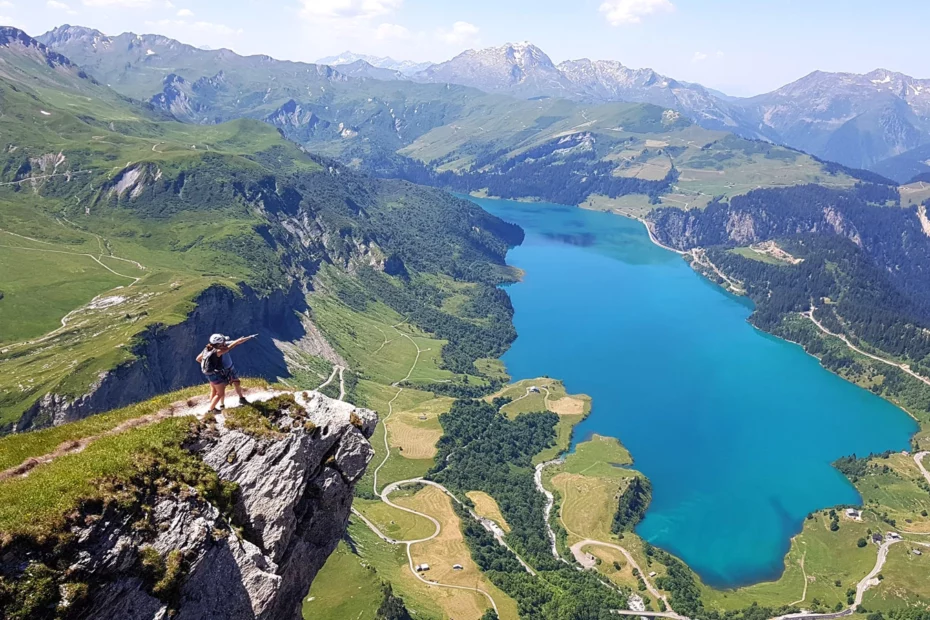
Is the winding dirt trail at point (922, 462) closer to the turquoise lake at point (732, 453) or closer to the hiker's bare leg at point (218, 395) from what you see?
the turquoise lake at point (732, 453)

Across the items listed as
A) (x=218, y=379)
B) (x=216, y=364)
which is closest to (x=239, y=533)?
(x=218, y=379)

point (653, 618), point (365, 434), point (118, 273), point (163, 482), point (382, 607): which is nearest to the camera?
point (163, 482)

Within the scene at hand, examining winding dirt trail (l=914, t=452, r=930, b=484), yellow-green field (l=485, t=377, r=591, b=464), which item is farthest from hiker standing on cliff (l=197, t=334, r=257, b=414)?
winding dirt trail (l=914, t=452, r=930, b=484)

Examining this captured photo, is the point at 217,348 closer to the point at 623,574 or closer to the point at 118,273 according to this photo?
the point at 623,574

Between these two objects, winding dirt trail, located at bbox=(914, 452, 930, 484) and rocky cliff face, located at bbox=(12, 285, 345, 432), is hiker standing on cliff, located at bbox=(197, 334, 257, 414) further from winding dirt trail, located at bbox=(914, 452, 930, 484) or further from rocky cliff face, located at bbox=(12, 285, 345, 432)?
winding dirt trail, located at bbox=(914, 452, 930, 484)

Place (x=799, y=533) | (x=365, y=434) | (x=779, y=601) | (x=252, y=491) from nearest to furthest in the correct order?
(x=252, y=491) < (x=365, y=434) < (x=779, y=601) < (x=799, y=533)

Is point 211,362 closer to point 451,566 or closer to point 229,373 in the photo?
point 229,373

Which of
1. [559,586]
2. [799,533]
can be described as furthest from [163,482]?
[799,533]

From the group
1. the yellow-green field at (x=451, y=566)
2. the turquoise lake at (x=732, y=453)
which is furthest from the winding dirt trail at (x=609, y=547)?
the yellow-green field at (x=451, y=566)
